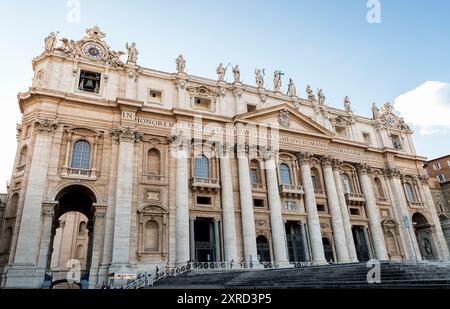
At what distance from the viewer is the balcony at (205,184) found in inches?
1067

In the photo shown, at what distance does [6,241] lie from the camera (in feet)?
72.8

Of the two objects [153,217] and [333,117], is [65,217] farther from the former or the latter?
[333,117]

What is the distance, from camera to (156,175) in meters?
26.7

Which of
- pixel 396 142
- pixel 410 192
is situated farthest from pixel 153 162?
pixel 396 142

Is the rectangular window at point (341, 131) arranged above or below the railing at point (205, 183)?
above

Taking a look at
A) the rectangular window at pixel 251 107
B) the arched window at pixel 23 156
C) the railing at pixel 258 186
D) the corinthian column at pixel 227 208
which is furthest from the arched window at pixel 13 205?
the rectangular window at pixel 251 107

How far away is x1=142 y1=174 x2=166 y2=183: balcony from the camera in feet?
85.9

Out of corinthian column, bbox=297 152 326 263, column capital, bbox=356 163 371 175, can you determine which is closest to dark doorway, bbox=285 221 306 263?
corinthian column, bbox=297 152 326 263

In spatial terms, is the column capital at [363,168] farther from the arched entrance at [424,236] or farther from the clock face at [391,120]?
the clock face at [391,120]

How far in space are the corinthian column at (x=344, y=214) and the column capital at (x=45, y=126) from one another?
26.4 m

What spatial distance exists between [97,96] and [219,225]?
14918 mm

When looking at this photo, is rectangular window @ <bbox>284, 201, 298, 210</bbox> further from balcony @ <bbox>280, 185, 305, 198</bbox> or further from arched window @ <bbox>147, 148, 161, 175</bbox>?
arched window @ <bbox>147, 148, 161, 175</bbox>

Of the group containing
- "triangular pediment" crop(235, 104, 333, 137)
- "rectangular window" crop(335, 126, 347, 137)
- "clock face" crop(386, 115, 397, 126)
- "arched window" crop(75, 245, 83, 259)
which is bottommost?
"arched window" crop(75, 245, 83, 259)

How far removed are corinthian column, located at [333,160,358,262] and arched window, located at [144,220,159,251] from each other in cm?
1800
